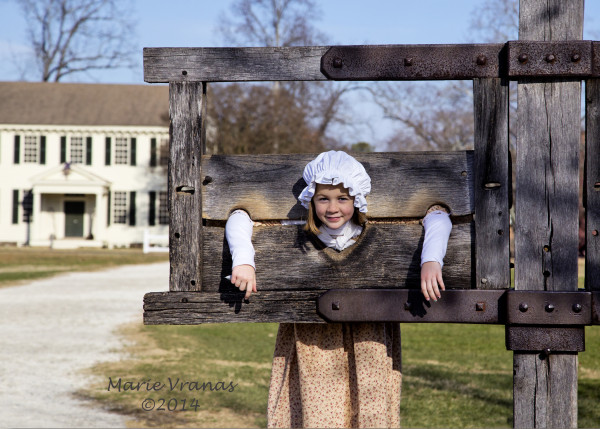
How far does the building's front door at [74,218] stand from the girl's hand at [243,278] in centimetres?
3662

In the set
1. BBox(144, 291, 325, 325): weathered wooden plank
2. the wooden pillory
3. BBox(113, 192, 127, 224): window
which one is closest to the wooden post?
the wooden pillory

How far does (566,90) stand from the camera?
3.22m

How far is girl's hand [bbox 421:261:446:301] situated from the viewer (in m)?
3.17

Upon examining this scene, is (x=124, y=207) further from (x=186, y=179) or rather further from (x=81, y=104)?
(x=186, y=179)

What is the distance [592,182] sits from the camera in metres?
3.22

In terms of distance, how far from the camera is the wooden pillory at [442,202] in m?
3.22

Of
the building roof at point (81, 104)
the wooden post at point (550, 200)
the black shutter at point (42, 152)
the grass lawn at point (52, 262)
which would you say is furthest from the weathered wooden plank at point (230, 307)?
the black shutter at point (42, 152)

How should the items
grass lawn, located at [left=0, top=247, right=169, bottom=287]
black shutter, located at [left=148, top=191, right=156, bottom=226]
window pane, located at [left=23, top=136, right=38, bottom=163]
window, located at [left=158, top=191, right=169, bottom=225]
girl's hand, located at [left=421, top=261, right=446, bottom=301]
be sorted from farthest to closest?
window pane, located at [left=23, top=136, right=38, bottom=163] → black shutter, located at [left=148, top=191, right=156, bottom=226] → window, located at [left=158, top=191, right=169, bottom=225] → grass lawn, located at [left=0, top=247, right=169, bottom=287] → girl's hand, located at [left=421, top=261, right=446, bottom=301]

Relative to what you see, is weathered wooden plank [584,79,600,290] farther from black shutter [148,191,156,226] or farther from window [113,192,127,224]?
window [113,192,127,224]

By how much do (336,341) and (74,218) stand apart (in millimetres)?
36545

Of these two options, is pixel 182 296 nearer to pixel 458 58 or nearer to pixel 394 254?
pixel 394 254

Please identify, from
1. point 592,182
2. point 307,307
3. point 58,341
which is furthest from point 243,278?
point 58,341

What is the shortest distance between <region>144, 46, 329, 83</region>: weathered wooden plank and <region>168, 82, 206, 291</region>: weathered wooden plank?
0.06 meters

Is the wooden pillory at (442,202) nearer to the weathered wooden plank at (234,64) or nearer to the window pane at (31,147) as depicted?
the weathered wooden plank at (234,64)
